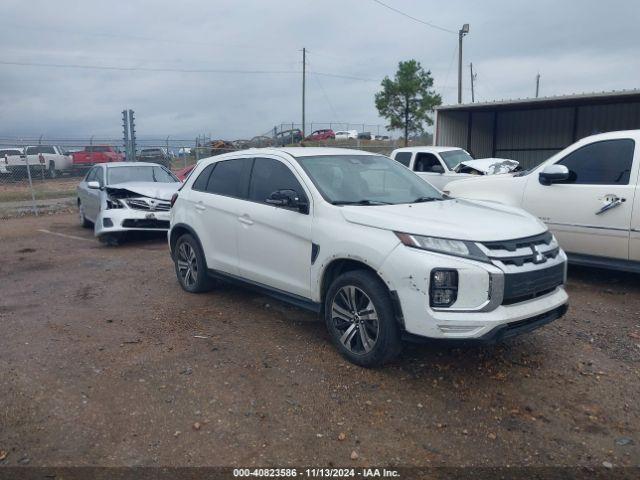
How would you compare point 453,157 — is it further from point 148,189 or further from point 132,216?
point 132,216

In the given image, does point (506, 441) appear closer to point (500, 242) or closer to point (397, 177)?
point (500, 242)

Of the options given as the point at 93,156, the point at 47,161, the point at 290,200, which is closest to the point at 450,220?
the point at 290,200

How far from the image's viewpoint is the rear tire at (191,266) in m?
6.52

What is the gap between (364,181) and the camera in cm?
537

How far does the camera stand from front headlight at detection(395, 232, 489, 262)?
4.06 metres

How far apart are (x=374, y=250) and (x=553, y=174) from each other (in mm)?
3571

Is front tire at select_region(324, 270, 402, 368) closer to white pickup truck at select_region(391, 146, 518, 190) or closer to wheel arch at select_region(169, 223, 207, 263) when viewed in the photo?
wheel arch at select_region(169, 223, 207, 263)

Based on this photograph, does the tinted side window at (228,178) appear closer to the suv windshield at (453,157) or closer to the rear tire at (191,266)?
the rear tire at (191,266)

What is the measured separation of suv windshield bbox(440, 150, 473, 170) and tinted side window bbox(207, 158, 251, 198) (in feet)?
25.4

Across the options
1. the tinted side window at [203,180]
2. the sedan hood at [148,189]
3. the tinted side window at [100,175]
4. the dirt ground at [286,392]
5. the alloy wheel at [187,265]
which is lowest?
the dirt ground at [286,392]

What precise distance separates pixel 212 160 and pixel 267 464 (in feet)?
13.3

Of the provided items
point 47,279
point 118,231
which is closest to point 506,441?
point 47,279

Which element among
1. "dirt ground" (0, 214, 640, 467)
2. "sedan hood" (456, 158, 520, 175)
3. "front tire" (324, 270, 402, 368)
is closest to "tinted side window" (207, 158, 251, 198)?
"dirt ground" (0, 214, 640, 467)

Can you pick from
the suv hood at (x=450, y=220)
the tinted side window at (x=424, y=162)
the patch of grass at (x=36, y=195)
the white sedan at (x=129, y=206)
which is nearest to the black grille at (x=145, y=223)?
the white sedan at (x=129, y=206)
